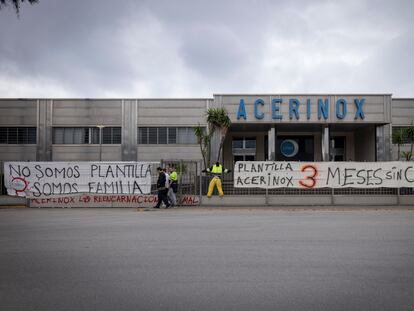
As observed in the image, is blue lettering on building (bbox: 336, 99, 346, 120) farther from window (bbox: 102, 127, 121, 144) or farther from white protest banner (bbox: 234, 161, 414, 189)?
window (bbox: 102, 127, 121, 144)

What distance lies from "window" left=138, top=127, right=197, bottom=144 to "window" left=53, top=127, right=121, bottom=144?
2575mm

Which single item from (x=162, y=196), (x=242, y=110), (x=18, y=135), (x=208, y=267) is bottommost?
(x=208, y=267)

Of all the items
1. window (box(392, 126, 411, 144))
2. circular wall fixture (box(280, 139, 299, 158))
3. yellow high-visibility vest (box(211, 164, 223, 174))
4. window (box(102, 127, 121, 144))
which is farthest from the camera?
circular wall fixture (box(280, 139, 299, 158))

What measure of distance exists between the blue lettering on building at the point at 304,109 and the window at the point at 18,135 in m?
20.4

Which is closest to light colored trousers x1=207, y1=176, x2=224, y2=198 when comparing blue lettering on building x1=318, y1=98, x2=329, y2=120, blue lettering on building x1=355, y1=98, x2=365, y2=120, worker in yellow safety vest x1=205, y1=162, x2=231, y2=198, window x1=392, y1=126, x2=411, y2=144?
worker in yellow safety vest x1=205, y1=162, x2=231, y2=198

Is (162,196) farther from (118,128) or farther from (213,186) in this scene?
(118,128)

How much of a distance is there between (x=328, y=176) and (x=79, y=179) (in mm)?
10517

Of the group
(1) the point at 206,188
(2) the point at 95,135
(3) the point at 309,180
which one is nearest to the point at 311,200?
Result: (3) the point at 309,180

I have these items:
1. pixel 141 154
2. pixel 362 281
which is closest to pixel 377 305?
pixel 362 281

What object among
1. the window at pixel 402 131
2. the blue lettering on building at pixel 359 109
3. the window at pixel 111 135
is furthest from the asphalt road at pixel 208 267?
the window at pixel 111 135

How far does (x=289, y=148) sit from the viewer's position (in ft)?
142

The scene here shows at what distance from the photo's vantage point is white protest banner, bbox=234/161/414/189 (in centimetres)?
1588

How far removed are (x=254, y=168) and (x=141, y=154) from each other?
2239 cm

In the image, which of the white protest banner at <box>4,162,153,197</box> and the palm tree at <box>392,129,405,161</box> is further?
the palm tree at <box>392,129,405,161</box>
